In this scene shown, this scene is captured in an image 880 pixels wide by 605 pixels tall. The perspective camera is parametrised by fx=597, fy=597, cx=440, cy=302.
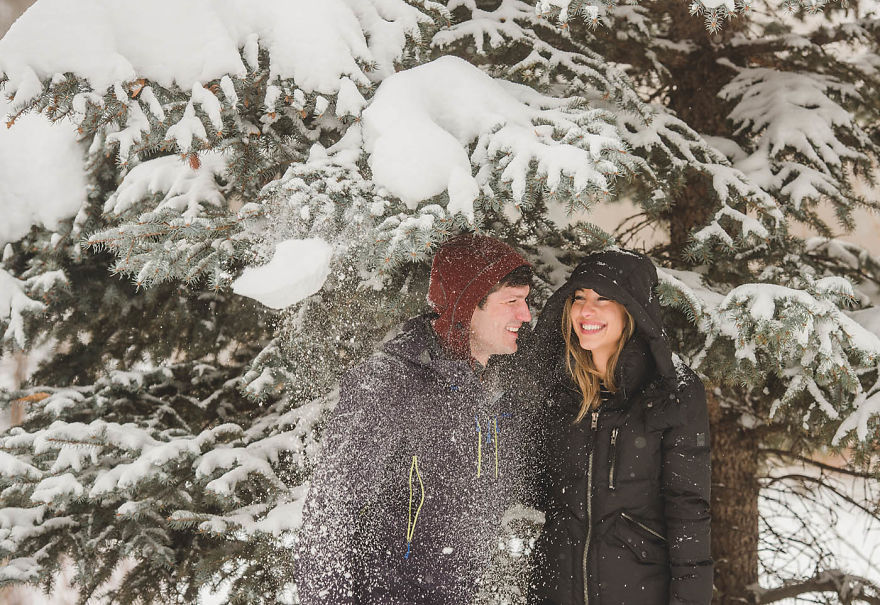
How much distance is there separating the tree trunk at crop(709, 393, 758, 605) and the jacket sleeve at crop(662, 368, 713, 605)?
86.2 inches

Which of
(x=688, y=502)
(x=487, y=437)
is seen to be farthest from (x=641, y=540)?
(x=487, y=437)

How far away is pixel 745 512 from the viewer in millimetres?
4633

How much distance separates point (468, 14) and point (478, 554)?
10.4 ft

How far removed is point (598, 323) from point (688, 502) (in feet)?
2.88

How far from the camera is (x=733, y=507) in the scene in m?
4.63

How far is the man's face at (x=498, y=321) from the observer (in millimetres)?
2775

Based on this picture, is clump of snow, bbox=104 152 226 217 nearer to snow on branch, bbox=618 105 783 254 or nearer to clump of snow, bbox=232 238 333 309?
clump of snow, bbox=232 238 333 309

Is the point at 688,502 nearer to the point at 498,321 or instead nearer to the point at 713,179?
the point at 498,321

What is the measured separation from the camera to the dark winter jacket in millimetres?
2416

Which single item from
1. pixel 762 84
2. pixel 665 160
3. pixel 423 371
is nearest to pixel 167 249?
pixel 423 371

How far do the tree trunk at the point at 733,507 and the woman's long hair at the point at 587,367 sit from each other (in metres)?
2.16

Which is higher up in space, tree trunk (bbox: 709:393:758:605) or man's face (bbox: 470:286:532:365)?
man's face (bbox: 470:286:532:365)

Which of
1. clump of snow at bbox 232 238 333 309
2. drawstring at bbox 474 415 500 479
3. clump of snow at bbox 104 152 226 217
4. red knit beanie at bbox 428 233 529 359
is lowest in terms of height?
drawstring at bbox 474 415 500 479

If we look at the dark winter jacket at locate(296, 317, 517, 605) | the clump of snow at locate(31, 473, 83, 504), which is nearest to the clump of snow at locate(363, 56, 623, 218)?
the dark winter jacket at locate(296, 317, 517, 605)
